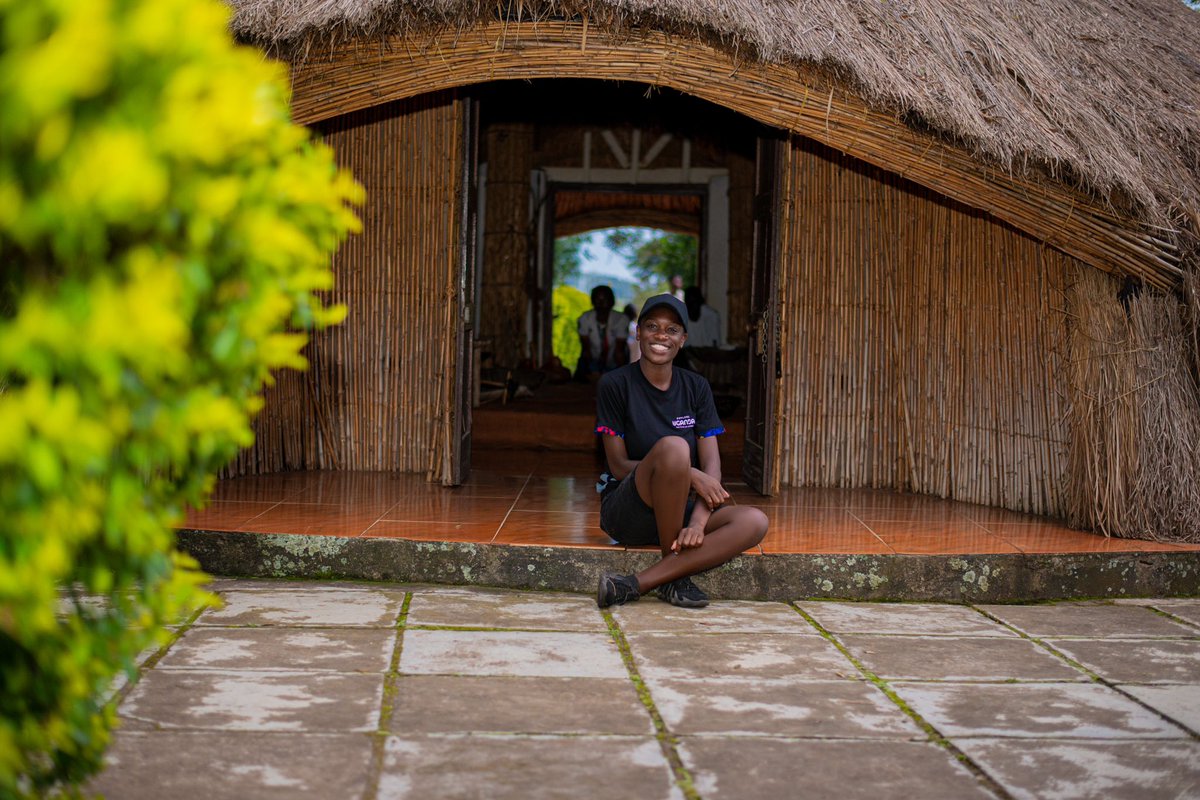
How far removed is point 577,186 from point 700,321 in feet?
6.82

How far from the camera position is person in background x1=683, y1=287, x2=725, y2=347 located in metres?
9.85

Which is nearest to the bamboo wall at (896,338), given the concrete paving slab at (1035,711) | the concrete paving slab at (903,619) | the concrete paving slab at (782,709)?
the concrete paving slab at (903,619)

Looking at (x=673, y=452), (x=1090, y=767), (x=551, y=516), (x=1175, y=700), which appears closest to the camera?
(x=1090, y=767)

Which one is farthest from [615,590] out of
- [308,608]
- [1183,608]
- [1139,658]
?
[1183,608]

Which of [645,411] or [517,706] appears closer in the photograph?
[517,706]

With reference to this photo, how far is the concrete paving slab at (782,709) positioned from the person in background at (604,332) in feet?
24.0

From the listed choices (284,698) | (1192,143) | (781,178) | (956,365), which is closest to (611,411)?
(284,698)

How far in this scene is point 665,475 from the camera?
3814 millimetres

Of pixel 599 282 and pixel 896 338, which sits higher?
pixel 599 282

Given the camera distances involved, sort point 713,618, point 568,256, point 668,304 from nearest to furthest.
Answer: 1. point 713,618
2. point 668,304
3. point 568,256

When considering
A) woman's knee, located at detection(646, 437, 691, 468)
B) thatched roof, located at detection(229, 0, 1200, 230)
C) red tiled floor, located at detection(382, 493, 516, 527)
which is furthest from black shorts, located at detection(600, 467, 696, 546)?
thatched roof, located at detection(229, 0, 1200, 230)

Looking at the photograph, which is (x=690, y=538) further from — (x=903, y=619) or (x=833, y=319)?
(x=833, y=319)

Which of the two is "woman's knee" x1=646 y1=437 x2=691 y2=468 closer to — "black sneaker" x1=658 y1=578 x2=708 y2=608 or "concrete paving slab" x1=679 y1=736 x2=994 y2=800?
"black sneaker" x1=658 y1=578 x2=708 y2=608

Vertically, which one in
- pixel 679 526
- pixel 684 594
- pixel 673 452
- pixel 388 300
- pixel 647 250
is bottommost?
pixel 684 594
